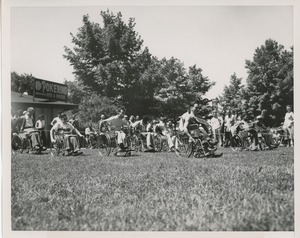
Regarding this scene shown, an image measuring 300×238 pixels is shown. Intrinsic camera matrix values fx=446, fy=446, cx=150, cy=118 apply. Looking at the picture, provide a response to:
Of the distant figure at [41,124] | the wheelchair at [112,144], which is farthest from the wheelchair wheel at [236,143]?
the distant figure at [41,124]

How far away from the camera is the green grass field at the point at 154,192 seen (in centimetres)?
394

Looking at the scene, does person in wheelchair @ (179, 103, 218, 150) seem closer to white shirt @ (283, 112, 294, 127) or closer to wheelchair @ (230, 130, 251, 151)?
wheelchair @ (230, 130, 251, 151)

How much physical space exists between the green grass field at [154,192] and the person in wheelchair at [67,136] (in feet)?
0.28

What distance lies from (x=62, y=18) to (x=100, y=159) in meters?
1.35

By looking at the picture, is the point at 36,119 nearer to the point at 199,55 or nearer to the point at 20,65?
the point at 20,65

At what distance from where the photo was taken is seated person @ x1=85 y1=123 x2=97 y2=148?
4176 mm

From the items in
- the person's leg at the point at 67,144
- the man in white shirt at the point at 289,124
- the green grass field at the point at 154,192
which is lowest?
the green grass field at the point at 154,192

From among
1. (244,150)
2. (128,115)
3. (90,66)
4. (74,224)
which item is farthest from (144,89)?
(74,224)

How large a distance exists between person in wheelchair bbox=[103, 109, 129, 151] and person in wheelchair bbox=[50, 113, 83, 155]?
12.7 inches

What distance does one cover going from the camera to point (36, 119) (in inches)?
163

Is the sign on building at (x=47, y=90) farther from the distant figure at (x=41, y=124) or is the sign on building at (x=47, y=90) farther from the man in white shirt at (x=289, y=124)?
the man in white shirt at (x=289, y=124)

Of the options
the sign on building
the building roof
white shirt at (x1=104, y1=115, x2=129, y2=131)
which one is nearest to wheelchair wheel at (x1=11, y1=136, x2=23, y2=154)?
the building roof

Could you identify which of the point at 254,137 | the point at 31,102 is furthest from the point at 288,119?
the point at 31,102

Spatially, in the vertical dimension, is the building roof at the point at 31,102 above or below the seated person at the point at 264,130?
above
